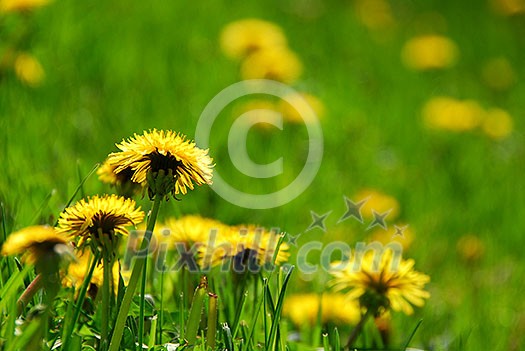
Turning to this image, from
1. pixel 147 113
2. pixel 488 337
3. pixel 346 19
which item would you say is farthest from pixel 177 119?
pixel 346 19

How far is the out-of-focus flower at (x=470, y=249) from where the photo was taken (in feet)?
7.06

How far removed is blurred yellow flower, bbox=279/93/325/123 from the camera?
8.45 feet

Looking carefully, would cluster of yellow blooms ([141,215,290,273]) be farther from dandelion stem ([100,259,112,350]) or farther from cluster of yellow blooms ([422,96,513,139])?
cluster of yellow blooms ([422,96,513,139])

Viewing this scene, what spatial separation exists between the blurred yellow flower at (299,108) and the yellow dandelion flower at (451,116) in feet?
1.69

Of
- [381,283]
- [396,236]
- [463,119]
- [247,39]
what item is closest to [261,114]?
[247,39]

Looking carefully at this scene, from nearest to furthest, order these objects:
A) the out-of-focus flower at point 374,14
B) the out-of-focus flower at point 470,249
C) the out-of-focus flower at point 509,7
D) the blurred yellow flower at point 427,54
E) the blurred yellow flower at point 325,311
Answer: the blurred yellow flower at point 325,311, the out-of-focus flower at point 470,249, the blurred yellow flower at point 427,54, the out-of-focus flower at point 374,14, the out-of-focus flower at point 509,7

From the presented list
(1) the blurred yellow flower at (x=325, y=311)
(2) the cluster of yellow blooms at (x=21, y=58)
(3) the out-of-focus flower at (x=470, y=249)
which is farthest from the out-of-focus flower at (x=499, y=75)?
(1) the blurred yellow flower at (x=325, y=311)

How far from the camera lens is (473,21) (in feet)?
15.4

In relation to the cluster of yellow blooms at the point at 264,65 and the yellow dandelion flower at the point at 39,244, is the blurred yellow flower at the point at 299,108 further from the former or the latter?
the yellow dandelion flower at the point at 39,244

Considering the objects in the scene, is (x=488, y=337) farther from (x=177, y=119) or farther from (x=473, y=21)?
(x=473, y=21)

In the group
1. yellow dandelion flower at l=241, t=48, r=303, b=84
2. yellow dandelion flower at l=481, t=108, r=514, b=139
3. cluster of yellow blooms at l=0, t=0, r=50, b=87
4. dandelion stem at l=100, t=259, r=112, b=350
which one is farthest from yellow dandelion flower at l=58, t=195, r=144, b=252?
yellow dandelion flower at l=481, t=108, r=514, b=139

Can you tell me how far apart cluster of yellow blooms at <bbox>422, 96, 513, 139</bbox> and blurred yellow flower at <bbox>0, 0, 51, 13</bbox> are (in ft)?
4.93

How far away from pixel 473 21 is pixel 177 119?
2.88 meters

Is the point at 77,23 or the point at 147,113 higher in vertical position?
the point at 77,23
